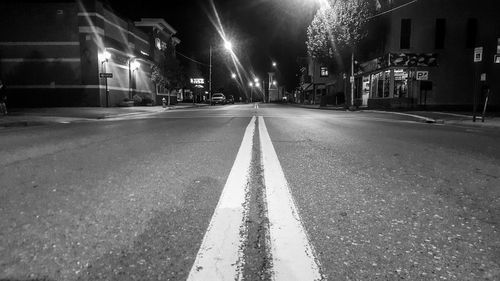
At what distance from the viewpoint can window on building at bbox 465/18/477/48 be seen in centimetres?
3106

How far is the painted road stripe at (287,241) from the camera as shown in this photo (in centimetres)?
193

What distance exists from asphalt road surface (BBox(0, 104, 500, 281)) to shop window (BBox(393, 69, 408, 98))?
28.5 meters

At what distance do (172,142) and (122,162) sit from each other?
2320 millimetres

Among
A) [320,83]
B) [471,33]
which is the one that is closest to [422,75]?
[471,33]

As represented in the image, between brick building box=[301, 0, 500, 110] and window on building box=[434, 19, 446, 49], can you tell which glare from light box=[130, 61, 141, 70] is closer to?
brick building box=[301, 0, 500, 110]

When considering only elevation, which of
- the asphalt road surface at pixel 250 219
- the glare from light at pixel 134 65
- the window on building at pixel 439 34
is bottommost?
the asphalt road surface at pixel 250 219

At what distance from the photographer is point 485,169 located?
4887mm

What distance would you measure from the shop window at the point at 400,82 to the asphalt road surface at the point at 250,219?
28.5 meters

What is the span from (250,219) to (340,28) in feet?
103

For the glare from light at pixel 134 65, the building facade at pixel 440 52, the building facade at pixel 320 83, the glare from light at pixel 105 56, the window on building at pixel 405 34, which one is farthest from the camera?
the building facade at pixel 320 83

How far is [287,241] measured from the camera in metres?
2.32

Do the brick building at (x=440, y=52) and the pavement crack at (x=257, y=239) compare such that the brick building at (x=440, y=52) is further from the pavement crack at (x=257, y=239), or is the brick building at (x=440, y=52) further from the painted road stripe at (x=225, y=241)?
the painted road stripe at (x=225, y=241)

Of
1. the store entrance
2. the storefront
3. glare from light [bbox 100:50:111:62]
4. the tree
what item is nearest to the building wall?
glare from light [bbox 100:50:111:62]

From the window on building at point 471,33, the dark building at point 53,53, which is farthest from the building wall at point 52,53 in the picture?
the window on building at point 471,33
